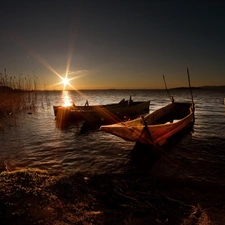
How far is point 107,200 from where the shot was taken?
478cm

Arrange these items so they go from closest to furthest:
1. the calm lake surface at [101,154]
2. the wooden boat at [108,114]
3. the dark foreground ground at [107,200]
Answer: the dark foreground ground at [107,200], the calm lake surface at [101,154], the wooden boat at [108,114]

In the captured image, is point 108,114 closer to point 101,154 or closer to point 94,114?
point 94,114

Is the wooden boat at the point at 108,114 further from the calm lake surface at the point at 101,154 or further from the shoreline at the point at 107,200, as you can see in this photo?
the shoreline at the point at 107,200

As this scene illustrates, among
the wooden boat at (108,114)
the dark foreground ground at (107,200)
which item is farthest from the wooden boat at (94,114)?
the dark foreground ground at (107,200)

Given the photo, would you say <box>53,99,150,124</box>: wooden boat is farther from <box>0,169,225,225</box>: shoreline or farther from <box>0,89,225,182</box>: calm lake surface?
<box>0,169,225,225</box>: shoreline

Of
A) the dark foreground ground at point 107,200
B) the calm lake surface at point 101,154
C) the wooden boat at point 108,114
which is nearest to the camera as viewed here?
the dark foreground ground at point 107,200

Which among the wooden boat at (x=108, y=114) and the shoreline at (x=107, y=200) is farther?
the wooden boat at (x=108, y=114)

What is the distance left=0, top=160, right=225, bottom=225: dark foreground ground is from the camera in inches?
154

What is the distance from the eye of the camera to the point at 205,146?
10.2 metres

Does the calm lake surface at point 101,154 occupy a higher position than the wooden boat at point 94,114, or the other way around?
the wooden boat at point 94,114

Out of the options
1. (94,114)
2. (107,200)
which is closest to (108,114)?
(94,114)

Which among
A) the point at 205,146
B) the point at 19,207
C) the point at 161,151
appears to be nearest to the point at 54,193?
the point at 19,207

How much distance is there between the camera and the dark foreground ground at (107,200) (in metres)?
3.92

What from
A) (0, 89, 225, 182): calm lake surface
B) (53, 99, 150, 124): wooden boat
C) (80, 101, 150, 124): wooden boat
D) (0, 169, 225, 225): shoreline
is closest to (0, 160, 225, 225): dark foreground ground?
(0, 169, 225, 225): shoreline
